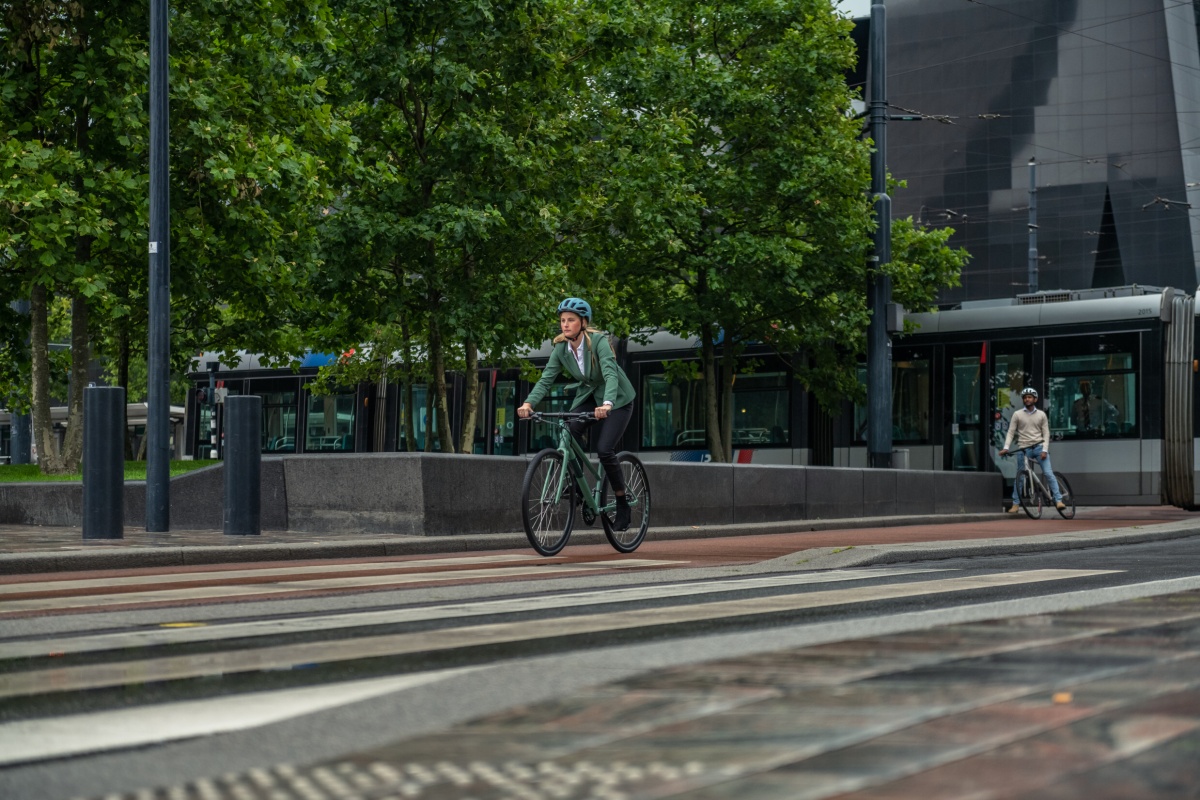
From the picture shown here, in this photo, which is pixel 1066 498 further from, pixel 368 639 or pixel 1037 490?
pixel 368 639

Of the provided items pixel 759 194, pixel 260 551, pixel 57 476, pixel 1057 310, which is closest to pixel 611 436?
pixel 260 551

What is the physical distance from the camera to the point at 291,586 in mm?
8281

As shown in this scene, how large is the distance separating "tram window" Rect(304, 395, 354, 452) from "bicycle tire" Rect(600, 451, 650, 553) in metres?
21.6

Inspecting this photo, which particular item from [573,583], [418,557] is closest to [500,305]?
[418,557]

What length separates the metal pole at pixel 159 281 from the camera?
1319 centimetres

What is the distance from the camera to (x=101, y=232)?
1725 cm

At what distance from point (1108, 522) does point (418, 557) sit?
35.1ft

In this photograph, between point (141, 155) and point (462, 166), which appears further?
point (462, 166)

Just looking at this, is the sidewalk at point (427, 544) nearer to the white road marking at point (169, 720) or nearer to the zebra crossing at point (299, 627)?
the zebra crossing at point (299, 627)

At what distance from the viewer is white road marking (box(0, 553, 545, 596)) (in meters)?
8.36

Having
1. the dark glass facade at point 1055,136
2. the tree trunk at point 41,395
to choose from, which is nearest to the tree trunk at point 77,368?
the tree trunk at point 41,395

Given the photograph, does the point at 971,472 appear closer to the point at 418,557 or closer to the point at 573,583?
the point at 418,557

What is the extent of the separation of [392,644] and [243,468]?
805 cm

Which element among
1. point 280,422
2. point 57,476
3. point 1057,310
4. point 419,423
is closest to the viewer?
point 57,476
